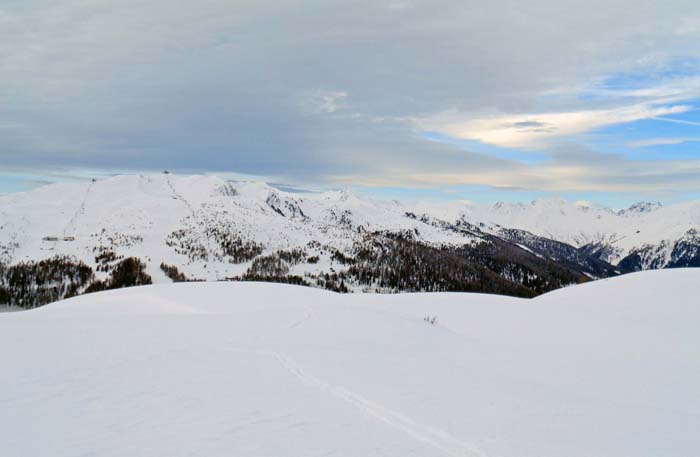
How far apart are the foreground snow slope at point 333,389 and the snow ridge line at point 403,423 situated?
0.11ft

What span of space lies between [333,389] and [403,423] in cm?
186

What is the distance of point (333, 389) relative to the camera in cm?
793

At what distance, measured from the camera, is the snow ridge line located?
5780mm

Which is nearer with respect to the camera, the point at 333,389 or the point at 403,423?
the point at 403,423

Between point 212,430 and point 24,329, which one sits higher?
point 212,430

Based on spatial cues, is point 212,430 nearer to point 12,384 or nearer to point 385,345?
point 12,384

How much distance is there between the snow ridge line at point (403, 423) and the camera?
5780mm

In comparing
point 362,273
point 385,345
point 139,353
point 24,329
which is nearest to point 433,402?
point 385,345

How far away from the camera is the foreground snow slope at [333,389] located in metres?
5.79

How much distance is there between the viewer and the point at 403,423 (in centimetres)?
652

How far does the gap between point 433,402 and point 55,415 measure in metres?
6.41

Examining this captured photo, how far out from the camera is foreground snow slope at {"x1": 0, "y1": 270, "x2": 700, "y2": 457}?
5.79 metres

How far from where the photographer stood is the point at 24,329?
12906mm

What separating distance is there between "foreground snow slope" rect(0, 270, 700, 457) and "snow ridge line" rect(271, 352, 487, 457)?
33mm
